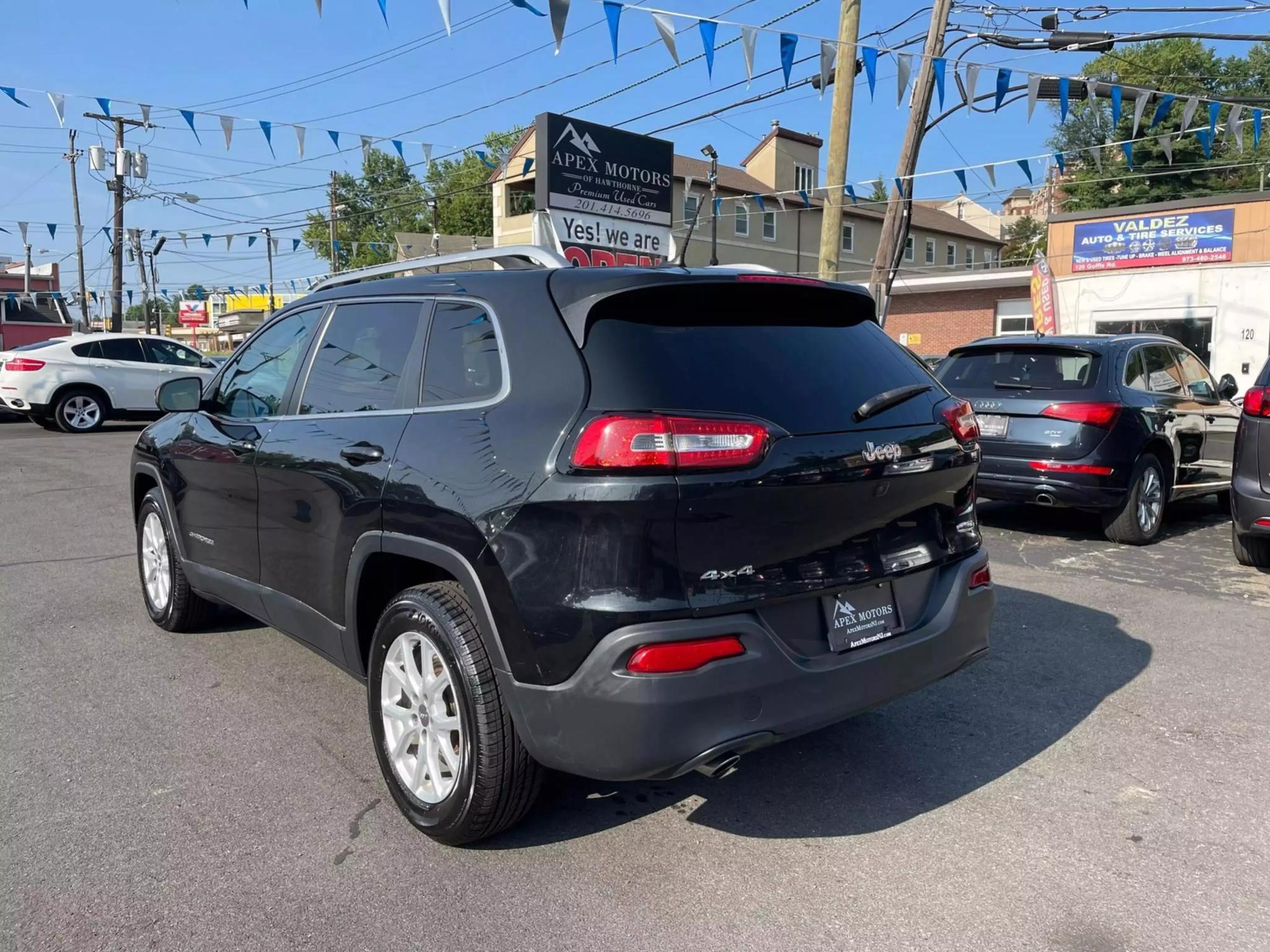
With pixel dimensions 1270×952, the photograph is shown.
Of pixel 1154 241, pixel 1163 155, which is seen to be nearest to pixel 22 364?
pixel 1154 241

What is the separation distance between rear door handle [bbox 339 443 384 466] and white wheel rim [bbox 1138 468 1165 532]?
6.39 metres

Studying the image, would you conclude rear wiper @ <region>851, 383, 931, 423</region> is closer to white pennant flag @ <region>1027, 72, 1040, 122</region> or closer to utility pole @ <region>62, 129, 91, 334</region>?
white pennant flag @ <region>1027, 72, 1040, 122</region>

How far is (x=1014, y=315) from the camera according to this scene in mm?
27469

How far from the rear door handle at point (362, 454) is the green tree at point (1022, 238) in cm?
6327

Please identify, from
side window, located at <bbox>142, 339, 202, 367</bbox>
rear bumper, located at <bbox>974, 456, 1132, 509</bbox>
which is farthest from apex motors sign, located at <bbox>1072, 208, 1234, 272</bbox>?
side window, located at <bbox>142, 339, 202, 367</bbox>

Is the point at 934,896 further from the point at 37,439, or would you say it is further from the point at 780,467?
the point at 37,439

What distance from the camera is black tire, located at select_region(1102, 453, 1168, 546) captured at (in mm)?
7418

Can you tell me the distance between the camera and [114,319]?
3709cm

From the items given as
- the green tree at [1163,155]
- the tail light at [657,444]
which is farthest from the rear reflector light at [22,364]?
the green tree at [1163,155]

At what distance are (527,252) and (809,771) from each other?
7.35ft

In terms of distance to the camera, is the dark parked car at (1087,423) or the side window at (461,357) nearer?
the side window at (461,357)

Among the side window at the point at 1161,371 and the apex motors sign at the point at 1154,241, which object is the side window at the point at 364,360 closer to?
the side window at the point at 1161,371

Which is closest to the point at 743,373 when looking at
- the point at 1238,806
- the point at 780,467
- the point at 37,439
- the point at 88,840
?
the point at 780,467

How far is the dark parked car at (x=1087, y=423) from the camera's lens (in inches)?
285
